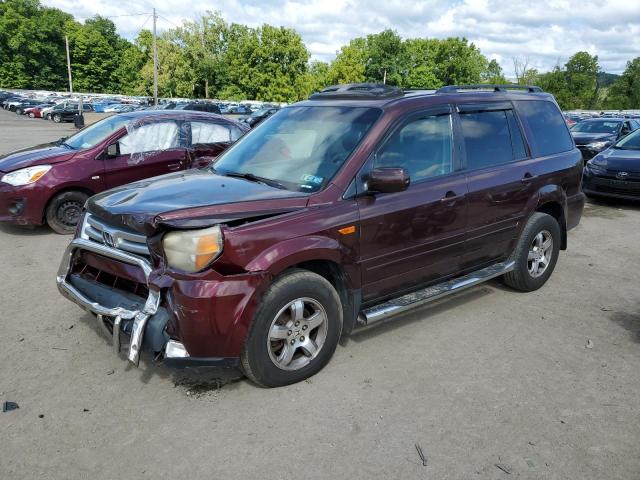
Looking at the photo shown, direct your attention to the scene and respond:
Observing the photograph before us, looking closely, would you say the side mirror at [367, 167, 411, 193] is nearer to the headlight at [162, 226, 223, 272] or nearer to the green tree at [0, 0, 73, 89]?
the headlight at [162, 226, 223, 272]

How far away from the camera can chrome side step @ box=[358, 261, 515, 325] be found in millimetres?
3803

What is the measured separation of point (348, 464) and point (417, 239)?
1.84 metres

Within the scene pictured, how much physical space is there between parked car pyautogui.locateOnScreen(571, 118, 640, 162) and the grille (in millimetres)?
13974

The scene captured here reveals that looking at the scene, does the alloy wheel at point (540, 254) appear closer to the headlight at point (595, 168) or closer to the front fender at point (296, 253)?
the front fender at point (296, 253)

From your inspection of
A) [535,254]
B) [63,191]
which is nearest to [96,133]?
[63,191]

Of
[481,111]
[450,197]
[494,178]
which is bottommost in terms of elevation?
[450,197]

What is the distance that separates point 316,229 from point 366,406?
1.16 meters

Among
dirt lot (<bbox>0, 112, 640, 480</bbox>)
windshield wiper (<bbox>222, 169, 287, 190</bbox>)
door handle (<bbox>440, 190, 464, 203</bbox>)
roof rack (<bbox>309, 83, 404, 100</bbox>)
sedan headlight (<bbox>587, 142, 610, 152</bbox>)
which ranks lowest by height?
dirt lot (<bbox>0, 112, 640, 480</bbox>)

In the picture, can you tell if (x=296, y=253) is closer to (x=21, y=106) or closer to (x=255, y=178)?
(x=255, y=178)

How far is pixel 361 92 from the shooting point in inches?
173

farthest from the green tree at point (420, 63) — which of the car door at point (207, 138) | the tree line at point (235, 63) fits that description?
the car door at point (207, 138)

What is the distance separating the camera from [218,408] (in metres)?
3.23

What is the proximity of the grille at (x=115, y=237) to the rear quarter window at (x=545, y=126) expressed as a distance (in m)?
3.71

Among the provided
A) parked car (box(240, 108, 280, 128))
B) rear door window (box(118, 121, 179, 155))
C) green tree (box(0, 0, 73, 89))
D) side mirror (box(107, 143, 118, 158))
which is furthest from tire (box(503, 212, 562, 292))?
green tree (box(0, 0, 73, 89))
